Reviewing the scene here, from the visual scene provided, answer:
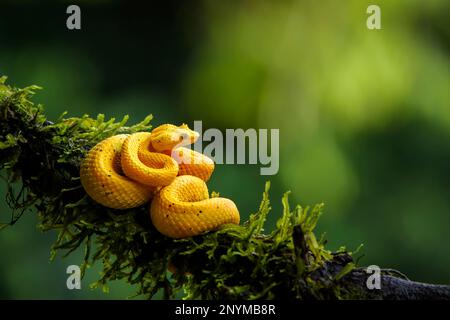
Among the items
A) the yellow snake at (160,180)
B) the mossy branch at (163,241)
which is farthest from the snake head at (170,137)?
the mossy branch at (163,241)

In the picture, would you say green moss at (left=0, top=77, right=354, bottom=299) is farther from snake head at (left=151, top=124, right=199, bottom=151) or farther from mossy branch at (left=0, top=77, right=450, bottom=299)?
snake head at (left=151, top=124, right=199, bottom=151)

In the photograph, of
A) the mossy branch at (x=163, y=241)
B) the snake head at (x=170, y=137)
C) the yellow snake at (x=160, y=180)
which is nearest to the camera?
the mossy branch at (x=163, y=241)

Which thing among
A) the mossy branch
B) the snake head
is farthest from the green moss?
the snake head

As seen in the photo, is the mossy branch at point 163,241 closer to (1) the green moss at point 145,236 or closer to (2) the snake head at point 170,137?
(1) the green moss at point 145,236

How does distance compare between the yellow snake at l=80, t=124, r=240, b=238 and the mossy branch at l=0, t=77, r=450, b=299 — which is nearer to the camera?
the mossy branch at l=0, t=77, r=450, b=299

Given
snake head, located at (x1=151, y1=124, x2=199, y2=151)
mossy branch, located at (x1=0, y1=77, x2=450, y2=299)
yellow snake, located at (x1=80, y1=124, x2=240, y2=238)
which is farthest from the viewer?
snake head, located at (x1=151, y1=124, x2=199, y2=151)

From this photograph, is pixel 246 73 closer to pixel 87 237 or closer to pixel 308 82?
pixel 308 82
